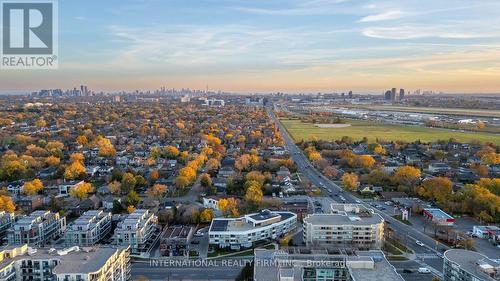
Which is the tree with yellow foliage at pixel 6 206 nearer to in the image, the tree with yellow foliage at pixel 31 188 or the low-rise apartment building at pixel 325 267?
the tree with yellow foliage at pixel 31 188

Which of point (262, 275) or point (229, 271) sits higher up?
point (262, 275)

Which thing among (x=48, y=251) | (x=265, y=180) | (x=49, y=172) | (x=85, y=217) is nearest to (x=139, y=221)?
(x=85, y=217)

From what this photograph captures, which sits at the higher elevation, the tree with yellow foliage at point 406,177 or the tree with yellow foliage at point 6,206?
the tree with yellow foliage at point 406,177

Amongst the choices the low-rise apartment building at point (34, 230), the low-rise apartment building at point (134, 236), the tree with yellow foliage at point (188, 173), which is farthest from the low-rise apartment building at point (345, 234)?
the tree with yellow foliage at point (188, 173)

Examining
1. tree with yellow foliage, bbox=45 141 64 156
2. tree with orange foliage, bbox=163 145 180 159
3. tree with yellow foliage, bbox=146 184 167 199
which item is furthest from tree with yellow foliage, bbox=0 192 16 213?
tree with orange foliage, bbox=163 145 180 159

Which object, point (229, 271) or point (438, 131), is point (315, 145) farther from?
point (229, 271)

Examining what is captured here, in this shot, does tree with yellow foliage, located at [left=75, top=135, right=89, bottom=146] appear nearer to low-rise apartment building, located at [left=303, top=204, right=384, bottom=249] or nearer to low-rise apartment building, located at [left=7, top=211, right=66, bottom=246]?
low-rise apartment building, located at [left=7, top=211, right=66, bottom=246]

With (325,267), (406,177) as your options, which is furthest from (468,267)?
(406,177)
